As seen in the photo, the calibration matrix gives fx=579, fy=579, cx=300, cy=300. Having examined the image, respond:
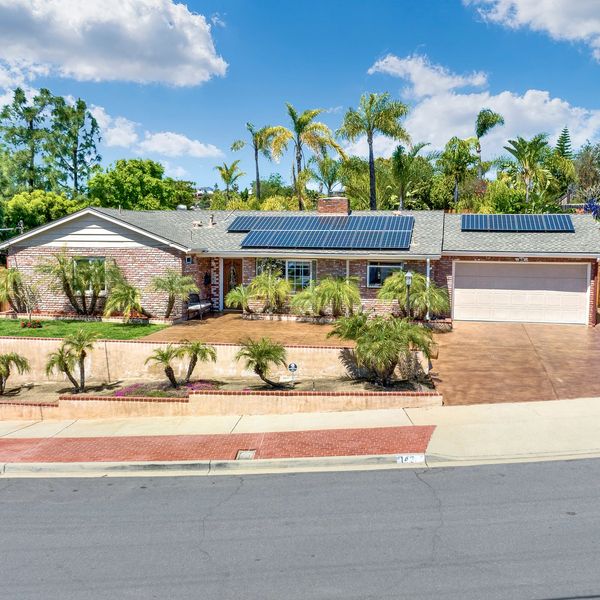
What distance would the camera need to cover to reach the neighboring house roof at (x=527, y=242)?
69.8ft

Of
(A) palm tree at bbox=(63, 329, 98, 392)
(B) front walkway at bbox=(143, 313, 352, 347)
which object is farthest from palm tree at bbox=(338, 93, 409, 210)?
(A) palm tree at bbox=(63, 329, 98, 392)

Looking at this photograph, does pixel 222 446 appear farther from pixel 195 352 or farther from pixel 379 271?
pixel 379 271

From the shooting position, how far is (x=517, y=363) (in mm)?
15664

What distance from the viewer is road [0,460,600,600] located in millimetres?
5961

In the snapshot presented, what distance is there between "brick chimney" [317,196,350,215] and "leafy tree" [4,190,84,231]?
69.3ft

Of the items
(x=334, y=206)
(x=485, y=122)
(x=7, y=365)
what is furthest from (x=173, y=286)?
(x=485, y=122)

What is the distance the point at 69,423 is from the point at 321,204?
16.8 m

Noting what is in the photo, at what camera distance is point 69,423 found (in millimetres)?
13469

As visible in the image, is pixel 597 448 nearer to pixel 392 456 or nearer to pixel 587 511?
pixel 587 511

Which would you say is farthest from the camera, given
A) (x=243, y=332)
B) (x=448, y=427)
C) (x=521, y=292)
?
(x=521, y=292)

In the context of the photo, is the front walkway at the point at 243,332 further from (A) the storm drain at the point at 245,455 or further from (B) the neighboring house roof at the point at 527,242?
(A) the storm drain at the point at 245,455

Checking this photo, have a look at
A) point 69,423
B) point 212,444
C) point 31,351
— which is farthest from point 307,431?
point 31,351

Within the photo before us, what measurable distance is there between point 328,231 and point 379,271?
120 inches

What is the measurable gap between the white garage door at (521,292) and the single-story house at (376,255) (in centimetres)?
4
